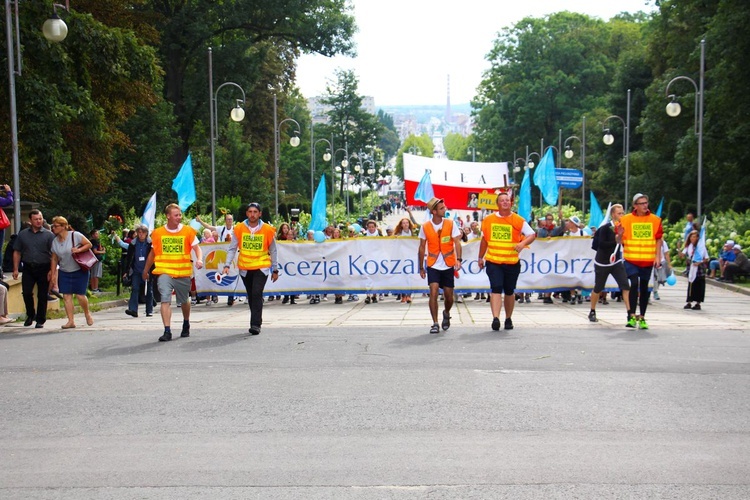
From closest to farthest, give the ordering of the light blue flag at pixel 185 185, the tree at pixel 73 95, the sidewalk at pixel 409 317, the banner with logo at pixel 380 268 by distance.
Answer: the sidewalk at pixel 409 317 → the banner with logo at pixel 380 268 → the light blue flag at pixel 185 185 → the tree at pixel 73 95

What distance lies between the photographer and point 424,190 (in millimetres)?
28219

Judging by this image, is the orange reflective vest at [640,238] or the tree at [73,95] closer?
the orange reflective vest at [640,238]

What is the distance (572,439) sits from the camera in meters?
7.19

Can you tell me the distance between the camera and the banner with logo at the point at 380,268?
21.4 meters

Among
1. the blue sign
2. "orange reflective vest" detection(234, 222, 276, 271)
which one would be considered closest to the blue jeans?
"orange reflective vest" detection(234, 222, 276, 271)

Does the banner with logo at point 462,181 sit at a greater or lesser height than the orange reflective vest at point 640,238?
greater

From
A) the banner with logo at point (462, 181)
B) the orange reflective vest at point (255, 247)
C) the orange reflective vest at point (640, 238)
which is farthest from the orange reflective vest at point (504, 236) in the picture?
the banner with logo at point (462, 181)

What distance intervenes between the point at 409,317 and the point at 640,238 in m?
4.31

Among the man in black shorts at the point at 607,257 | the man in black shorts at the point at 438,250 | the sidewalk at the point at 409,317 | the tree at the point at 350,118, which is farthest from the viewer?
the tree at the point at 350,118

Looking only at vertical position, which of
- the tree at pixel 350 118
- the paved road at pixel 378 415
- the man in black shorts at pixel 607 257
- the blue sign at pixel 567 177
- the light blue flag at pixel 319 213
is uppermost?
the tree at pixel 350 118

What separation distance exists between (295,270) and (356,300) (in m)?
1.62

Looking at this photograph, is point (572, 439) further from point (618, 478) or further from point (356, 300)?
point (356, 300)

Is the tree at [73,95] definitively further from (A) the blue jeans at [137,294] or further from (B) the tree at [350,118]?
(B) the tree at [350,118]

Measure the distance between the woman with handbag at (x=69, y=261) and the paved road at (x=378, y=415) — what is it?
140cm
